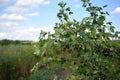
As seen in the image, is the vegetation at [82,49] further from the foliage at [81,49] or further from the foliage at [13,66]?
the foliage at [13,66]

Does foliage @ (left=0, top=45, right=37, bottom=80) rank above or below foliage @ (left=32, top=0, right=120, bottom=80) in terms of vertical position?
below

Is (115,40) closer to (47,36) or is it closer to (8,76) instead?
(47,36)

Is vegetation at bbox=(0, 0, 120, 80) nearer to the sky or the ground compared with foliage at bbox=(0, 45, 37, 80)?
nearer to the sky

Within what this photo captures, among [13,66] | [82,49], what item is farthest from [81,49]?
[13,66]

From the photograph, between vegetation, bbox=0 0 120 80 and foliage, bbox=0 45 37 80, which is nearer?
vegetation, bbox=0 0 120 80

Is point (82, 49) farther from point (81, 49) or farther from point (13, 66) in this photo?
point (13, 66)

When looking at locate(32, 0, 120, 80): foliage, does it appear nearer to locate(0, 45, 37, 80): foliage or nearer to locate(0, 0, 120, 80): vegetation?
locate(0, 0, 120, 80): vegetation

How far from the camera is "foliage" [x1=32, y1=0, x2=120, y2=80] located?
2.87 m

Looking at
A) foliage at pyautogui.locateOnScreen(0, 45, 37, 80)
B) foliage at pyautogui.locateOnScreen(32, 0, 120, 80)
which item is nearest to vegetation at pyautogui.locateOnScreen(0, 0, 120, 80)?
foliage at pyautogui.locateOnScreen(32, 0, 120, 80)

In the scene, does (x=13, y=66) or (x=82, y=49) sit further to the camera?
(x=13, y=66)

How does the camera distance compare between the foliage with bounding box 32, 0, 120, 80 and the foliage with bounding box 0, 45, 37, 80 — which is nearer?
the foliage with bounding box 32, 0, 120, 80

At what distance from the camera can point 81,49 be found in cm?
299

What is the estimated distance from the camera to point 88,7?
3.52 metres

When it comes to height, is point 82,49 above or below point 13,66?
above
